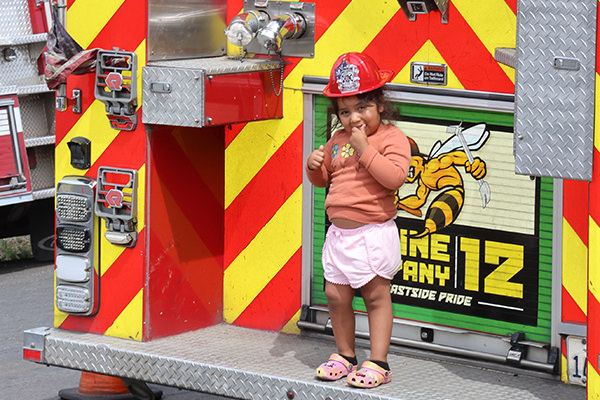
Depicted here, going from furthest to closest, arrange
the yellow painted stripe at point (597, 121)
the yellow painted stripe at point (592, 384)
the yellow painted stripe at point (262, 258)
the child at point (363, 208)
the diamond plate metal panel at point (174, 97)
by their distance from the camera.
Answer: the yellow painted stripe at point (262, 258), the diamond plate metal panel at point (174, 97), the child at point (363, 208), the yellow painted stripe at point (592, 384), the yellow painted stripe at point (597, 121)

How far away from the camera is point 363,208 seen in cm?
455

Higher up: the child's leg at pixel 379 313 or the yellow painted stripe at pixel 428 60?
the yellow painted stripe at pixel 428 60

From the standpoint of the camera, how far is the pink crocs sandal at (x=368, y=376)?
4426mm

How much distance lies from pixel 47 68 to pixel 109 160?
0.45 m

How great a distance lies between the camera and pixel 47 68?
16.6 ft

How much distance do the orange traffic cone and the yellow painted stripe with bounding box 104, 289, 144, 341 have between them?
44 centimetres

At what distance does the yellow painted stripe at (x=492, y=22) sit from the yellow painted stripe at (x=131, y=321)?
5.68 feet

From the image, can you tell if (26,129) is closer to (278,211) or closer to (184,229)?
(184,229)

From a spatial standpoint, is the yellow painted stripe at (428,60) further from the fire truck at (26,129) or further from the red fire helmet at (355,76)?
the fire truck at (26,129)

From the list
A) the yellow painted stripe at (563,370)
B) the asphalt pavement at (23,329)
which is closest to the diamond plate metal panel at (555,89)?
the yellow painted stripe at (563,370)

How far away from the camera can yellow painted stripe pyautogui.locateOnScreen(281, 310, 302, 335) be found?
527 cm

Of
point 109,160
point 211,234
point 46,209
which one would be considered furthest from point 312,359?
point 46,209

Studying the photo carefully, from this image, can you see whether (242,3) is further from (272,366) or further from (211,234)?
(272,366)

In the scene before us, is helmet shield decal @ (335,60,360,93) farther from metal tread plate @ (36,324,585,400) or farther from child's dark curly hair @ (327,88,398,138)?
metal tread plate @ (36,324,585,400)
